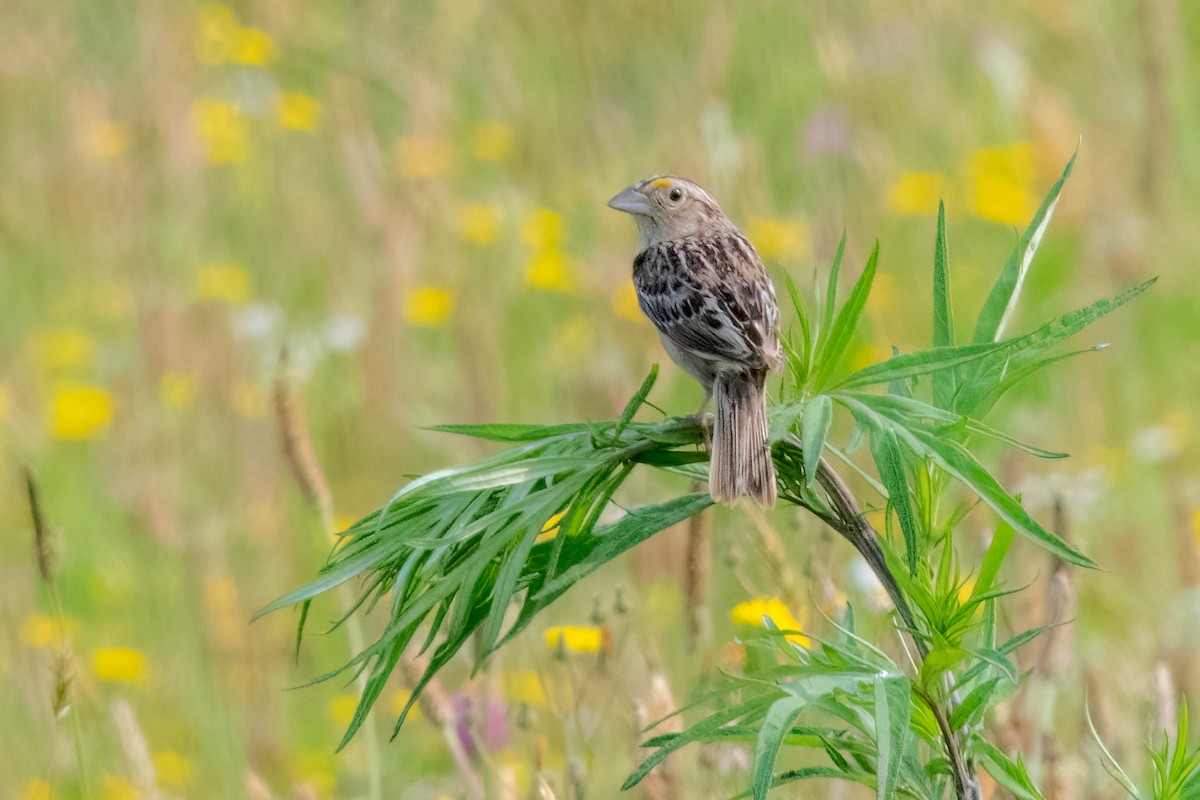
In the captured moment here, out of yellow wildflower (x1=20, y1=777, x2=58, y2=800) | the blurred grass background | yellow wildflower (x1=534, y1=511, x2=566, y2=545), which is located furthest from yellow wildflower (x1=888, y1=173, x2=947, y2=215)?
yellow wildflower (x1=534, y1=511, x2=566, y2=545)

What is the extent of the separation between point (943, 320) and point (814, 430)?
0.68ft

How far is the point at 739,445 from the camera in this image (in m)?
1.57

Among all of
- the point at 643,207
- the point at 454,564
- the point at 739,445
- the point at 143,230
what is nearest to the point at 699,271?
the point at 643,207

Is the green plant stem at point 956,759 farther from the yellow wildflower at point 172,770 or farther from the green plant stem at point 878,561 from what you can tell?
the yellow wildflower at point 172,770

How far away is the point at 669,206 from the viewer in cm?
298

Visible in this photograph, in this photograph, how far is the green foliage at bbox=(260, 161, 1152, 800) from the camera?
1219mm

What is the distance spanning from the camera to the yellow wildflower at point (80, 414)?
5.01m

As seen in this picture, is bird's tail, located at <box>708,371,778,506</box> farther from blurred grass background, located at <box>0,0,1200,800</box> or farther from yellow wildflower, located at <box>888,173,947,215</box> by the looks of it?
yellow wildflower, located at <box>888,173,947,215</box>

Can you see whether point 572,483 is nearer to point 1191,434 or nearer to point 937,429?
point 937,429

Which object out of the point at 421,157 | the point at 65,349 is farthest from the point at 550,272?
the point at 65,349

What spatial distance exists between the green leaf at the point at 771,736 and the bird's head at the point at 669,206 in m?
1.81

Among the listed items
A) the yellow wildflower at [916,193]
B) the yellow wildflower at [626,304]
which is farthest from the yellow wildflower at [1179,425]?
the yellow wildflower at [626,304]

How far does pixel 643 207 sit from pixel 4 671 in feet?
6.58

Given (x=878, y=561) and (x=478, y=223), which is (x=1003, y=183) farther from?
(x=878, y=561)
